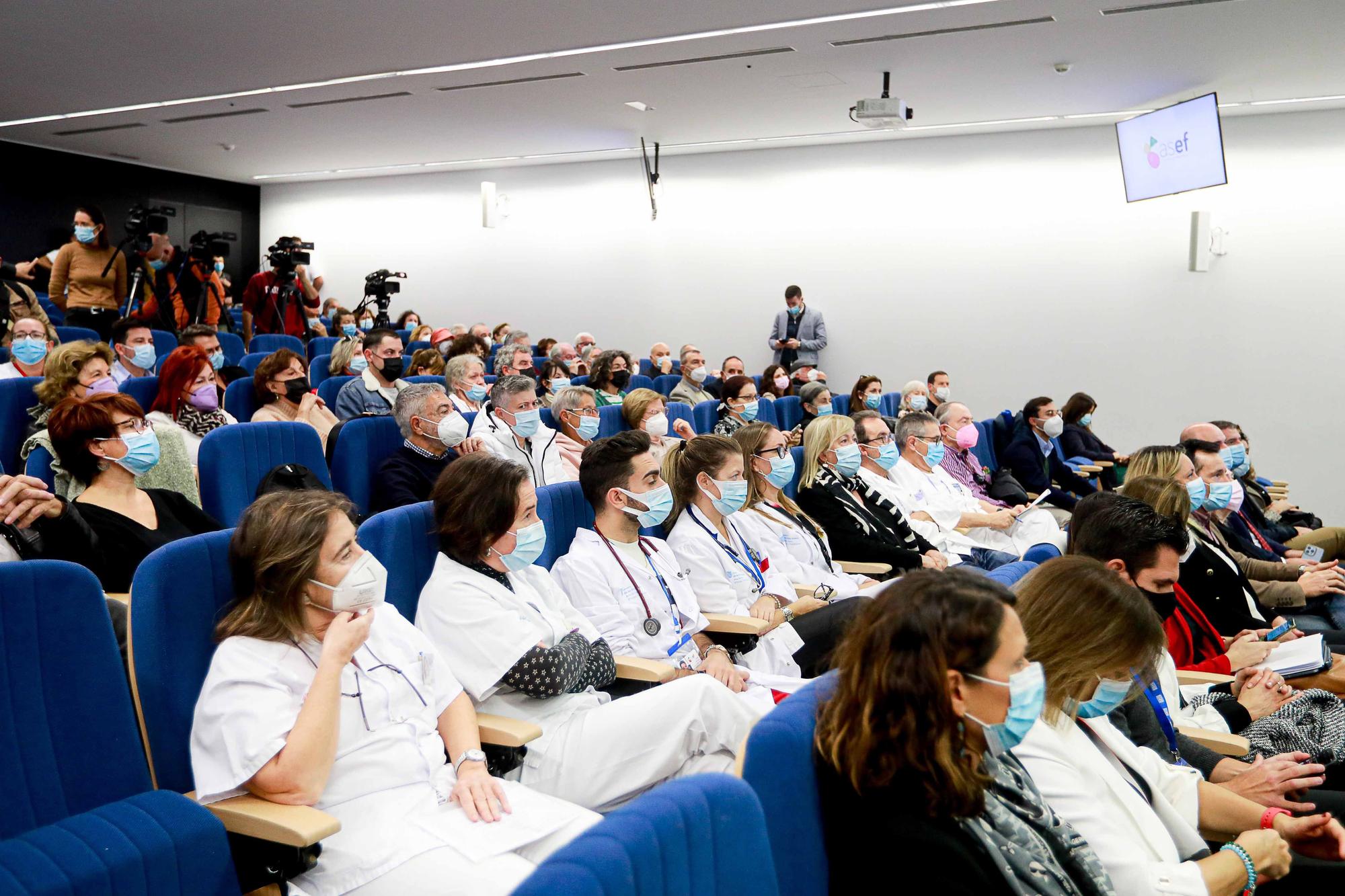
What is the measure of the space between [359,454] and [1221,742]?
3122 mm

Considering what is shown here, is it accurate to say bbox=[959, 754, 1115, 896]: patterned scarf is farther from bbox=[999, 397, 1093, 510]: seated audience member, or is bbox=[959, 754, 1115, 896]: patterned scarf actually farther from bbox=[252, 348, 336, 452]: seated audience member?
bbox=[999, 397, 1093, 510]: seated audience member

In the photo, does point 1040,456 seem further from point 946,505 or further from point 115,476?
point 115,476

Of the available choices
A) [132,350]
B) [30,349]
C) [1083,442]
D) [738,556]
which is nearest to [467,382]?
[132,350]

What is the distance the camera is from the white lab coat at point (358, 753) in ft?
5.35

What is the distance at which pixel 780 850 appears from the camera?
131 cm

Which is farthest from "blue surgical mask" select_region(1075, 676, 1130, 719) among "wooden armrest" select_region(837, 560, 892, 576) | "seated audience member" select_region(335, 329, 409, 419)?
"seated audience member" select_region(335, 329, 409, 419)

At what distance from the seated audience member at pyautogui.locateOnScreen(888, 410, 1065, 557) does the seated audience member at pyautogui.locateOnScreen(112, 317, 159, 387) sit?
3884 millimetres

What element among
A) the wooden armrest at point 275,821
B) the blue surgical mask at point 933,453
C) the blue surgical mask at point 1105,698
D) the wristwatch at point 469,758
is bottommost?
the wristwatch at point 469,758

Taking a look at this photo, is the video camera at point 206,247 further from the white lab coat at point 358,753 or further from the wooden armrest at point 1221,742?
the wooden armrest at point 1221,742

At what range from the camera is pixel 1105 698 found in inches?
72.1

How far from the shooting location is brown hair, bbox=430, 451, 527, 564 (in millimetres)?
2359

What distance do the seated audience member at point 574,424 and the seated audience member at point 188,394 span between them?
150cm

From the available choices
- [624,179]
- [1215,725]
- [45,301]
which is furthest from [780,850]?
[624,179]

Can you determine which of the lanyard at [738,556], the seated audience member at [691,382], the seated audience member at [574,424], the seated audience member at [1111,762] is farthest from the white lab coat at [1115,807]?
the seated audience member at [691,382]
